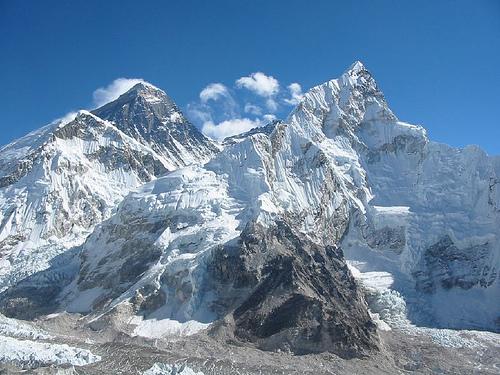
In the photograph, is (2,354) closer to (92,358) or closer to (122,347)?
(92,358)

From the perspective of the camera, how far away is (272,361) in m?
198

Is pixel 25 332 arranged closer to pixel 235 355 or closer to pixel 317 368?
pixel 235 355

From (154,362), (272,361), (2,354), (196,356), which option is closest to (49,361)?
(2,354)

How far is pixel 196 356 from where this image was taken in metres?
196

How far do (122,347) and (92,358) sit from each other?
1530 centimetres

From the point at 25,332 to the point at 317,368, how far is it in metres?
73.4

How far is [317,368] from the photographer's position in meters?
197

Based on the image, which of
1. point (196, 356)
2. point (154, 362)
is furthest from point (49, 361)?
point (196, 356)

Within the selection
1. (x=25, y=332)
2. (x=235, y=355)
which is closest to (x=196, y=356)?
(x=235, y=355)

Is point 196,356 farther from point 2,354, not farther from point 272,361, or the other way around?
point 2,354

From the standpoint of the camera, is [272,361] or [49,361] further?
[272,361]

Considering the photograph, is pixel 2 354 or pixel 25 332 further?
pixel 25 332

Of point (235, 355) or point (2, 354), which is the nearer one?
point (2, 354)

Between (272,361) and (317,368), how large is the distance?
11.2 m
